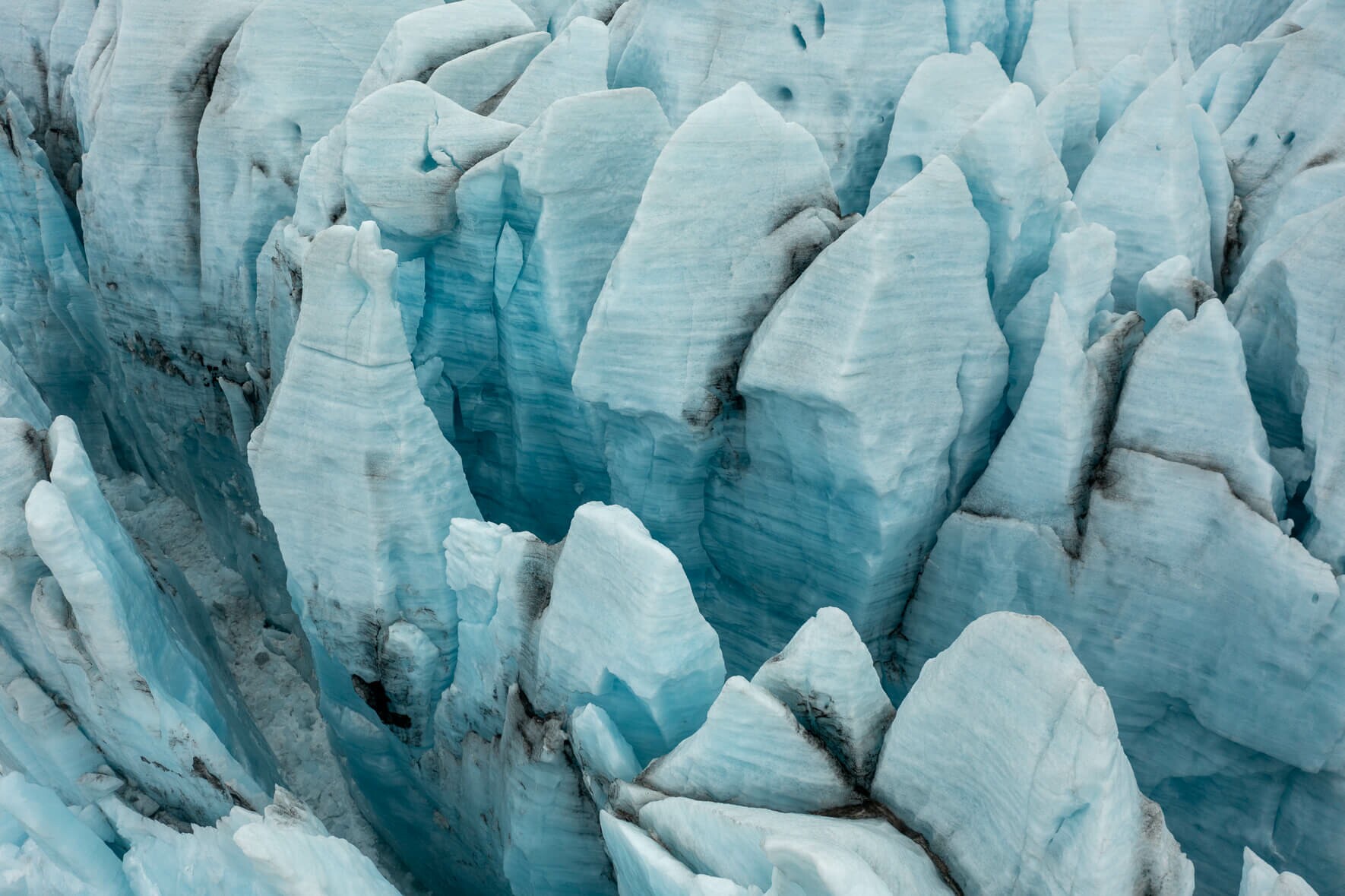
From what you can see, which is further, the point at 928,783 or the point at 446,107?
the point at 446,107

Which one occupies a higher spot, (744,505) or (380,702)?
(744,505)

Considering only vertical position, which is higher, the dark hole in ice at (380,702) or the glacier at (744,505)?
the glacier at (744,505)

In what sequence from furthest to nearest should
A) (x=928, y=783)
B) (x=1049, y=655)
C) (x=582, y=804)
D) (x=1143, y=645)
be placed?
(x=1143, y=645) → (x=582, y=804) → (x=928, y=783) → (x=1049, y=655)

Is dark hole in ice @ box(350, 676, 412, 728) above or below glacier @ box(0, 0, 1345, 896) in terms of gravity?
below

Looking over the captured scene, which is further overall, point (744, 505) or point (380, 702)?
point (744, 505)

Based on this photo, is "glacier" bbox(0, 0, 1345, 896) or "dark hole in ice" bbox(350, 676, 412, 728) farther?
"dark hole in ice" bbox(350, 676, 412, 728)

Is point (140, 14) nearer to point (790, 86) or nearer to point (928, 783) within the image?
point (790, 86)

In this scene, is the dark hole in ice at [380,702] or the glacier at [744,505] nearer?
the glacier at [744,505]

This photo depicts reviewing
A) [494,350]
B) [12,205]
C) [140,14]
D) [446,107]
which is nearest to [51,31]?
[12,205]
